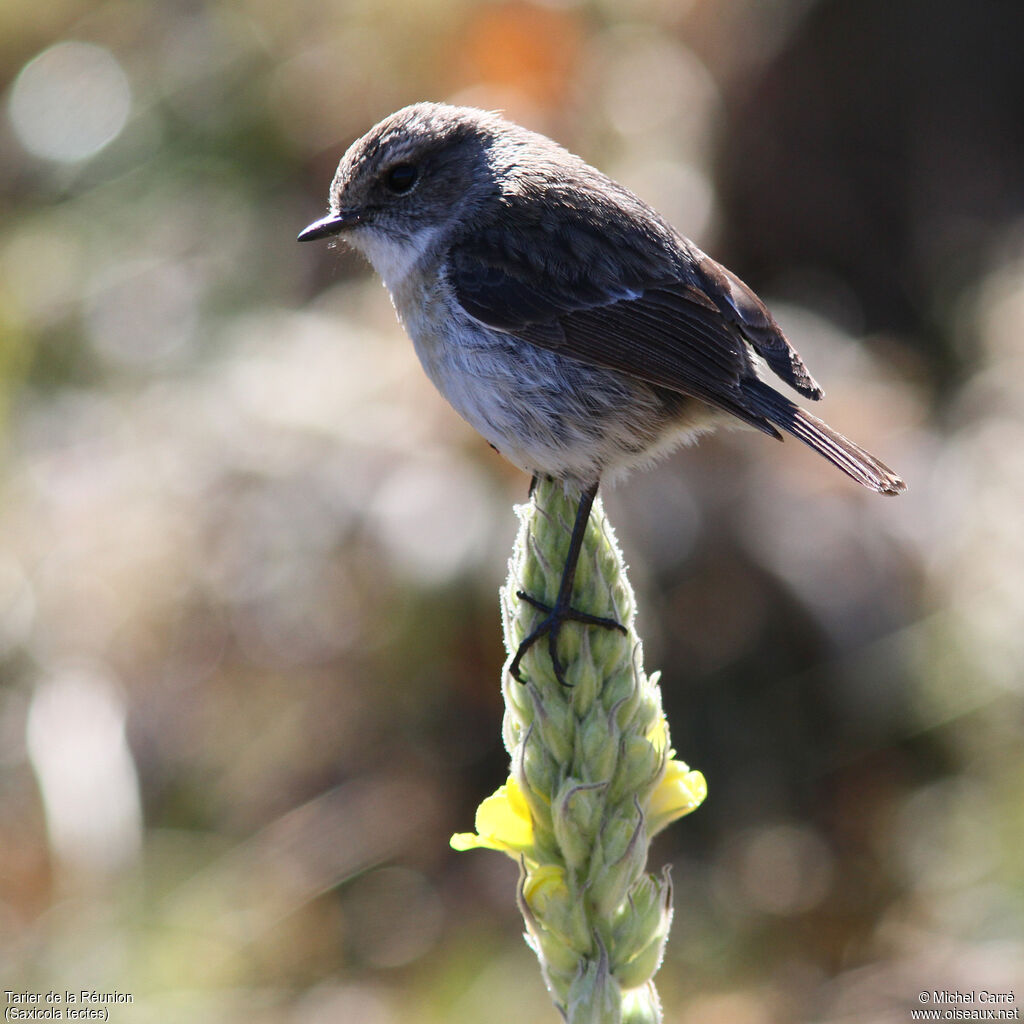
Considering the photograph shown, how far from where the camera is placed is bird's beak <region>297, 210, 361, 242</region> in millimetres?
2586

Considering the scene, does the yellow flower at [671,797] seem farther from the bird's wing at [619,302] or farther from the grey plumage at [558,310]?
the bird's wing at [619,302]

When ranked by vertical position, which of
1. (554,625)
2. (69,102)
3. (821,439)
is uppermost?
(69,102)

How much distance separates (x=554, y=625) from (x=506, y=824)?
0.27m

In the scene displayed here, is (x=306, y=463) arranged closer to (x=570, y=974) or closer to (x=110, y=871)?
(x=110, y=871)

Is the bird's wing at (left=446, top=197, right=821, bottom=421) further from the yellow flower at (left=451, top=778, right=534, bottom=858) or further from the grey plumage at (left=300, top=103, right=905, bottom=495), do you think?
the yellow flower at (left=451, top=778, right=534, bottom=858)

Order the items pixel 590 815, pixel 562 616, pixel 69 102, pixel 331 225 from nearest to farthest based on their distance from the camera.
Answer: pixel 590 815
pixel 562 616
pixel 331 225
pixel 69 102

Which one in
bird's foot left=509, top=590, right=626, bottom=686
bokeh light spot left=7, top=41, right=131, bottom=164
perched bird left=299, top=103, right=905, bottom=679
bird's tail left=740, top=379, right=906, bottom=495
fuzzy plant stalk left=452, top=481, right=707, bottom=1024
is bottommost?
fuzzy plant stalk left=452, top=481, right=707, bottom=1024

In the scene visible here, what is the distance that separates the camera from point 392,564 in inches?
157

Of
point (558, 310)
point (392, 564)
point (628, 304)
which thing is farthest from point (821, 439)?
point (392, 564)

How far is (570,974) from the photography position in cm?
124

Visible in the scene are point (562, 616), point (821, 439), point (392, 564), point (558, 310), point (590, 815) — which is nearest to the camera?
point (590, 815)

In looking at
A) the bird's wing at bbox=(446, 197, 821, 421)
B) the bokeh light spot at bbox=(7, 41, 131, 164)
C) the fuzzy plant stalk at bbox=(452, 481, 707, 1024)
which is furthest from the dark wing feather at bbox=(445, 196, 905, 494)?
the bokeh light spot at bbox=(7, 41, 131, 164)

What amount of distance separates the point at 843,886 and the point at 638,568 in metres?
1.36

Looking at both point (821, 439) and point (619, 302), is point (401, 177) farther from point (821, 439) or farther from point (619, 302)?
point (821, 439)
